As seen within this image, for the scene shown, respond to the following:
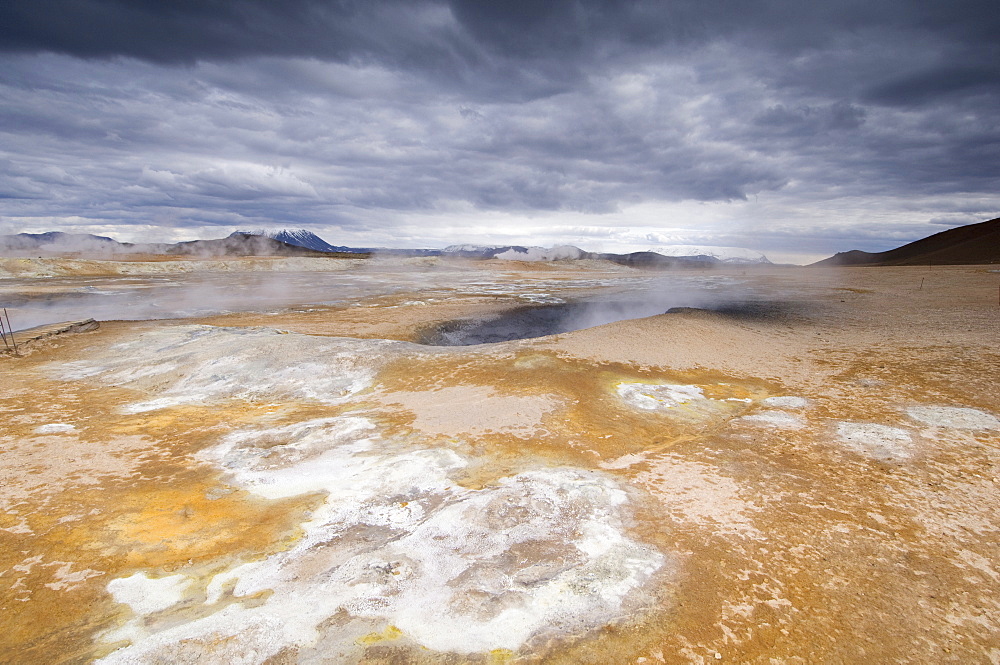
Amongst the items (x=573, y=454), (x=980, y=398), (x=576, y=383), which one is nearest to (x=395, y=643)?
(x=573, y=454)

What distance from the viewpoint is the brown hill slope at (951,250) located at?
56281 millimetres

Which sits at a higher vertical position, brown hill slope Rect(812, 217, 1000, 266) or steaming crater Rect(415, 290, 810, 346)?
brown hill slope Rect(812, 217, 1000, 266)

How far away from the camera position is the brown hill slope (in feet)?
185

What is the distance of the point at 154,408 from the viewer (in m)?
8.35

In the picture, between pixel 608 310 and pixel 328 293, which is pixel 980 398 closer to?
pixel 608 310

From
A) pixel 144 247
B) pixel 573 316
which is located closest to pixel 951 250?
pixel 573 316

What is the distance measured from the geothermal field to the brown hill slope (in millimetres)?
63570

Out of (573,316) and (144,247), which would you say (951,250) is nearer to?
(573,316)

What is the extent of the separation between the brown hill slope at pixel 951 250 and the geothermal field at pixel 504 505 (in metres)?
63.6

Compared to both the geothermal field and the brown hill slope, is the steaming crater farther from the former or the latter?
the brown hill slope

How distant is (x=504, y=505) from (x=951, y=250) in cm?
8620

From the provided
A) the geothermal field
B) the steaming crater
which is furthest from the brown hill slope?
the geothermal field

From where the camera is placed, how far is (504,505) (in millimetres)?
4703

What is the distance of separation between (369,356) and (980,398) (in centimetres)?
1085
